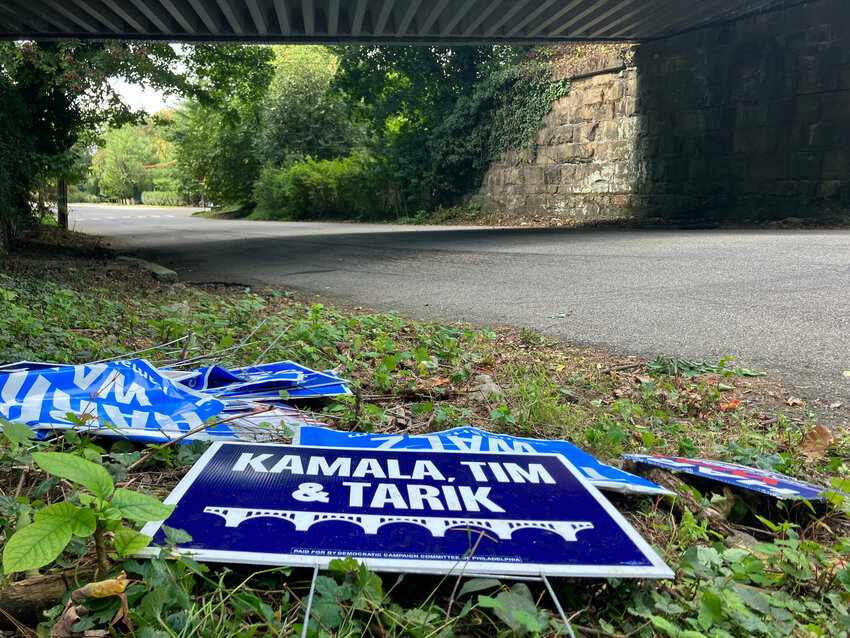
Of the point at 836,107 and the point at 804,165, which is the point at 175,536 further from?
the point at 836,107

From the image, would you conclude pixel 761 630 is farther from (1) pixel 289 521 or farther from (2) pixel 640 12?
(2) pixel 640 12

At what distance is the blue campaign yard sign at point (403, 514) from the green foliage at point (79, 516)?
0.09 meters

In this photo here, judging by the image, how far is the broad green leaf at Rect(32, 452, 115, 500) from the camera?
41.6 inches

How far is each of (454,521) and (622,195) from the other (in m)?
14.1

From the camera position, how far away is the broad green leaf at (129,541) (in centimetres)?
106

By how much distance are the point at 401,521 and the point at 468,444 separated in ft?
2.03

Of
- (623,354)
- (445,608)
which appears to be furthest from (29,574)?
(623,354)

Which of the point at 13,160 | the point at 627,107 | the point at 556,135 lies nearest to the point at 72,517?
the point at 13,160

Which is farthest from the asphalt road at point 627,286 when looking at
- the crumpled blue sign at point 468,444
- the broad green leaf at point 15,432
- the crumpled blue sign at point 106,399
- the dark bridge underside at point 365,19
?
the dark bridge underside at point 365,19

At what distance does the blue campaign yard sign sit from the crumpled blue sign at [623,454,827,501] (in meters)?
0.38

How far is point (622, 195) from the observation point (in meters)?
14.1

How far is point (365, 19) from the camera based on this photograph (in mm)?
11117

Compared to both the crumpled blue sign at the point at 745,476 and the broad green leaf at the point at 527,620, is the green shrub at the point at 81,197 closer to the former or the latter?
the crumpled blue sign at the point at 745,476

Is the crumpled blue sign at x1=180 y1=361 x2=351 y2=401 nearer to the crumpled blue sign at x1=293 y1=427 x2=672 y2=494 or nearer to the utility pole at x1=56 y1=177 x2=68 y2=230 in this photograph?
the crumpled blue sign at x1=293 y1=427 x2=672 y2=494
